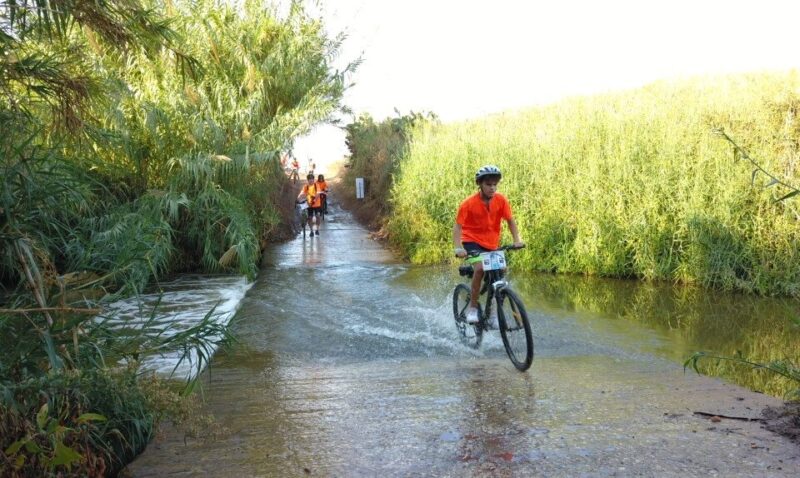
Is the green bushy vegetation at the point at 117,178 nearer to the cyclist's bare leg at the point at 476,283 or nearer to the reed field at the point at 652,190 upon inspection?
the cyclist's bare leg at the point at 476,283

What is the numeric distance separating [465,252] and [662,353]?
2403 mm

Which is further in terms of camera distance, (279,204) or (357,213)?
(357,213)

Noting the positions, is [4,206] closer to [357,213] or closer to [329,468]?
[329,468]

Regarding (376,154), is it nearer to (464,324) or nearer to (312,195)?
(312,195)

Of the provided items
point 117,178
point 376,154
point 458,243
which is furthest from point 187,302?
point 376,154

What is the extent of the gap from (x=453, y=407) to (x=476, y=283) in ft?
7.68

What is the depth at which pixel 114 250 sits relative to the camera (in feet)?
20.9

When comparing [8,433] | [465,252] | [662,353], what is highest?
[465,252]

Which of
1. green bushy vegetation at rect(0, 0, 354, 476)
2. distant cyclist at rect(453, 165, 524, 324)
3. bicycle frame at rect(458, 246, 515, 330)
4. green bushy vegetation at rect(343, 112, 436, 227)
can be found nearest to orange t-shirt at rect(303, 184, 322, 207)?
green bushy vegetation at rect(0, 0, 354, 476)

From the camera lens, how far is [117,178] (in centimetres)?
1472

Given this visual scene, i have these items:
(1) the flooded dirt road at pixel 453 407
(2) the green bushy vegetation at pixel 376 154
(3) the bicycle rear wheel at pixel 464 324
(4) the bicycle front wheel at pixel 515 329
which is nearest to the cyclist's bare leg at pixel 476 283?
(3) the bicycle rear wheel at pixel 464 324

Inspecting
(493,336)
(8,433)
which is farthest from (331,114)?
(8,433)

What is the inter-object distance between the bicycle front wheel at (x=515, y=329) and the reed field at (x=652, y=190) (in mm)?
4267

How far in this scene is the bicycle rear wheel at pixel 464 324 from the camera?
8.34 m
